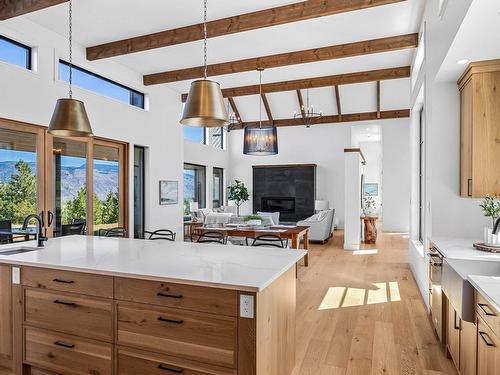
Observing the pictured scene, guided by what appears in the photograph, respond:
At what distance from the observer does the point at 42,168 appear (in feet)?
16.6

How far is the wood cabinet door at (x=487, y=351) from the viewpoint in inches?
64.1

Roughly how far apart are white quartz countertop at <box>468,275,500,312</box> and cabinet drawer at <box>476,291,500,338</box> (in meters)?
0.04

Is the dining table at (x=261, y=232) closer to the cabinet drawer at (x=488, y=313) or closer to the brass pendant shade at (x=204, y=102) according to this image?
the brass pendant shade at (x=204, y=102)

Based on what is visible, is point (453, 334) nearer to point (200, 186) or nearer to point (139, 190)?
point (139, 190)

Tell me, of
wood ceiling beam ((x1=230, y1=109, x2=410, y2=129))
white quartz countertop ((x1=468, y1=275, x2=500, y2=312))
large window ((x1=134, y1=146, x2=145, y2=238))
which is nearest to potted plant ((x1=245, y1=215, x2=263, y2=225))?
large window ((x1=134, y1=146, x2=145, y2=238))

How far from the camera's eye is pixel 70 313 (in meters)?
2.32

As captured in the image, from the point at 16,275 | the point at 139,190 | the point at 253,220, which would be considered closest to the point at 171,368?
the point at 16,275

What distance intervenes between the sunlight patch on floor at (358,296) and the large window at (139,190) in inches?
168

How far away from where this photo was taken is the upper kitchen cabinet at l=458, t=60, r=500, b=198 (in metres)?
3.09

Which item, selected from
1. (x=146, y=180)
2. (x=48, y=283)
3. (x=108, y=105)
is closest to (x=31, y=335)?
(x=48, y=283)

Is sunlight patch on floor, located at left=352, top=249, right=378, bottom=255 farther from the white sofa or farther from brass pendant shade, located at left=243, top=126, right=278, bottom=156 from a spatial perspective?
brass pendant shade, located at left=243, top=126, right=278, bottom=156

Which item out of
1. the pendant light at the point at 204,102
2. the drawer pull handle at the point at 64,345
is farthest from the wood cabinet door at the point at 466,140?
the drawer pull handle at the point at 64,345

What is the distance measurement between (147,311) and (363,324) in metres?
2.43

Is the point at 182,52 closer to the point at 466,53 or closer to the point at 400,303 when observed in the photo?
the point at 466,53
